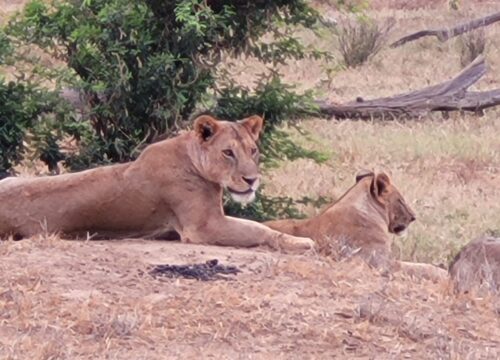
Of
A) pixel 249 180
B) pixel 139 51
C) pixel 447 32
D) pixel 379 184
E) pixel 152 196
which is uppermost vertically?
pixel 139 51

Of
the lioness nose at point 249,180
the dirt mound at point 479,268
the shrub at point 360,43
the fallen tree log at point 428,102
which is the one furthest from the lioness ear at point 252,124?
the shrub at point 360,43

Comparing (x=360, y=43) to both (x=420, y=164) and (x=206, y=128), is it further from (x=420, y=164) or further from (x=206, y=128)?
(x=206, y=128)

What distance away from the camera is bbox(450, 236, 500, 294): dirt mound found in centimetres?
637

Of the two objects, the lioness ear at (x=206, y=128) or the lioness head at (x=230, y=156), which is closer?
the lioness head at (x=230, y=156)

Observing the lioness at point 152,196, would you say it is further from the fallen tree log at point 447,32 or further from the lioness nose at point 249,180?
the fallen tree log at point 447,32

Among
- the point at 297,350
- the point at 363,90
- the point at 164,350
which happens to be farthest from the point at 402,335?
the point at 363,90

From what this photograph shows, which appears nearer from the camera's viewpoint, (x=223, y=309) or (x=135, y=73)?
(x=223, y=309)

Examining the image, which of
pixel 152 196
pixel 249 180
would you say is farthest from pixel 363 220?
pixel 152 196

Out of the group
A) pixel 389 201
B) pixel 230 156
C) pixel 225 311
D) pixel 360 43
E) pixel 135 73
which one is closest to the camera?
pixel 225 311

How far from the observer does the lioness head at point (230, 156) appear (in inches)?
285

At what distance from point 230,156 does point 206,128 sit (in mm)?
223

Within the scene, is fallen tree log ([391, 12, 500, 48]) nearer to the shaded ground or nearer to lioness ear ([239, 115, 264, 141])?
lioness ear ([239, 115, 264, 141])

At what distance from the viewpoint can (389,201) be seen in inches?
312

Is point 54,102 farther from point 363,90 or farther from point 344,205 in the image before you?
point 363,90
